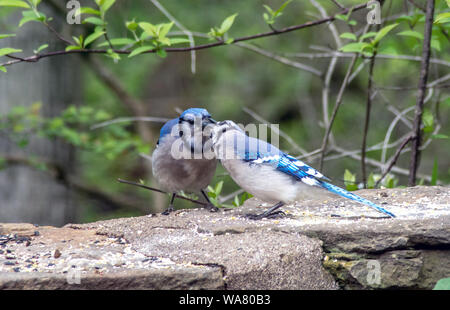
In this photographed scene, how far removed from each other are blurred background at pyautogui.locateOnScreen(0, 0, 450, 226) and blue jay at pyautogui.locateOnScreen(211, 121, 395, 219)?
1.32m

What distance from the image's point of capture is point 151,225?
3.28 metres

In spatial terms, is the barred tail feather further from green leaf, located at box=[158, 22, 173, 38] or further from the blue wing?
green leaf, located at box=[158, 22, 173, 38]

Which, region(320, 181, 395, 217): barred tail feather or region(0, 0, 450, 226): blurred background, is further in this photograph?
region(0, 0, 450, 226): blurred background

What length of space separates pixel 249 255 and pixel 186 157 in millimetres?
1144

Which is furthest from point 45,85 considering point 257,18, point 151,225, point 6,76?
point 151,225

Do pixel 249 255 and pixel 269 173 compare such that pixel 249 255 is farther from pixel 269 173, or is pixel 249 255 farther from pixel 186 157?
pixel 186 157

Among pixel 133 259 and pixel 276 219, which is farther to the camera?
pixel 276 219

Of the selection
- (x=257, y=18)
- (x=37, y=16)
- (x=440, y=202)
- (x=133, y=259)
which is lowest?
(x=133, y=259)

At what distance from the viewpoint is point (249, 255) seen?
8.67 feet

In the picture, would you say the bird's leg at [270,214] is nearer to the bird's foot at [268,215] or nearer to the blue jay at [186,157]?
the bird's foot at [268,215]

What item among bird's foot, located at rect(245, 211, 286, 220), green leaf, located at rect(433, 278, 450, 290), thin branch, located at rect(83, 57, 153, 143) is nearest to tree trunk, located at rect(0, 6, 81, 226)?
thin branch, located at rect(83, 57, 153, 143)

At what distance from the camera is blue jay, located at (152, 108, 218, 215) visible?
3.57 metres

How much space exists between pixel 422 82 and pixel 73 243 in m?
2.62

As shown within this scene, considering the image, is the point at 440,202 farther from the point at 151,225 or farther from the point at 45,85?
the point at 45,85
